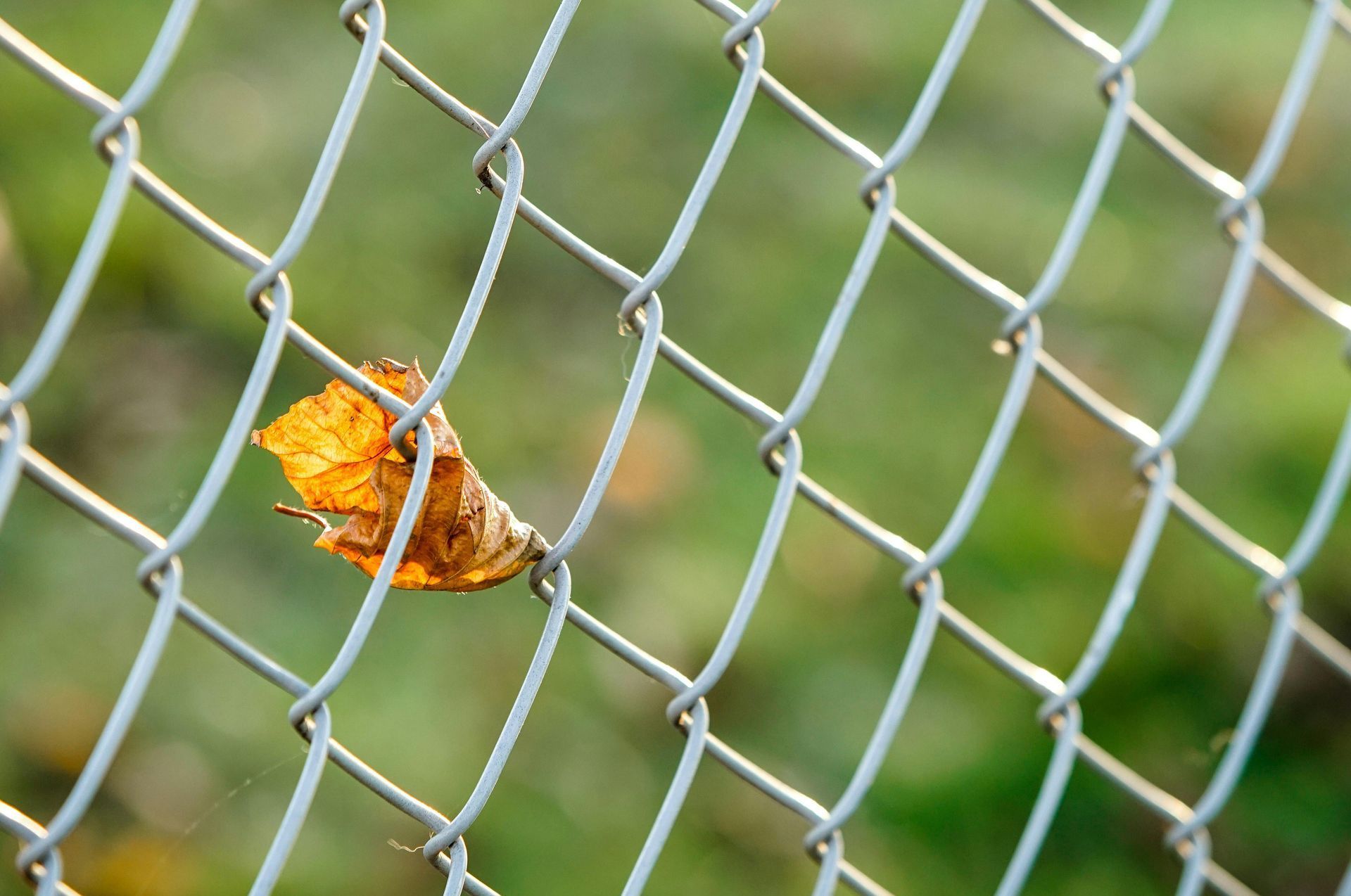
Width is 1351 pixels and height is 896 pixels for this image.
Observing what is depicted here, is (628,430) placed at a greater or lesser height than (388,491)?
greater

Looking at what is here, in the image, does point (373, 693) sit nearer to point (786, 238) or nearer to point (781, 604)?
point (781, 604)

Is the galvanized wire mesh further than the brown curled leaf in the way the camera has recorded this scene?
No

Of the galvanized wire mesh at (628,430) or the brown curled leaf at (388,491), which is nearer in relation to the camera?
the galvanized wire mesh at (628,430)

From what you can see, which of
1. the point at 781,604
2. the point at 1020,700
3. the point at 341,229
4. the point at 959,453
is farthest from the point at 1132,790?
the point at 341,229
